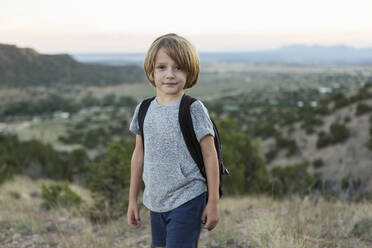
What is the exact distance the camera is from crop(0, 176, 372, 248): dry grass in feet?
A: 10.9

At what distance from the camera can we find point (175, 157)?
1.93 m

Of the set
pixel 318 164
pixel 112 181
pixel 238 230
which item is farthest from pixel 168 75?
pixel 318 164

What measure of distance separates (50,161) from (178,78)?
13.3 meters

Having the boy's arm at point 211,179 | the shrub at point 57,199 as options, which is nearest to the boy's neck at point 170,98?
the boy's arm at point 211,179

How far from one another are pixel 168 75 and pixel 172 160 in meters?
0.47

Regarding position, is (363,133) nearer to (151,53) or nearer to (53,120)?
(151,53)

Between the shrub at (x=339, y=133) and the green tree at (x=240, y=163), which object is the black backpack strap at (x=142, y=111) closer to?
the green tree at (x=240, y=163)

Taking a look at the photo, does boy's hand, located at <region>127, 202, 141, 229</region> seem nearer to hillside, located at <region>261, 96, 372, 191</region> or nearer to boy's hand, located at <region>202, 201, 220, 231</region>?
boy's hand, located at <region>202, 201, 220, 231</region>

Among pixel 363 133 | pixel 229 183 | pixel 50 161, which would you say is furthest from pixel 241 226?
pixel 363 133

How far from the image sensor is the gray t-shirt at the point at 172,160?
1.89 meters

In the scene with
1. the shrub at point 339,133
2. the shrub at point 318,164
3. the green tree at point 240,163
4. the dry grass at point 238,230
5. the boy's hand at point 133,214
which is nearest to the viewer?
the boy's hand at point 133,214

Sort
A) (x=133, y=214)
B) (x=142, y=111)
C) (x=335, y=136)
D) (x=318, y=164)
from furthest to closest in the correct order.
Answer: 1. (x=335, y=136)
2. (x=318, y=164)
3. (x=133, y=214)
4. (x=142, y=111)

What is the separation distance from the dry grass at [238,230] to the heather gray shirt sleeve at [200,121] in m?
1.55

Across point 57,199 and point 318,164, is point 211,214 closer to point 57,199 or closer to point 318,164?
point 57,199
